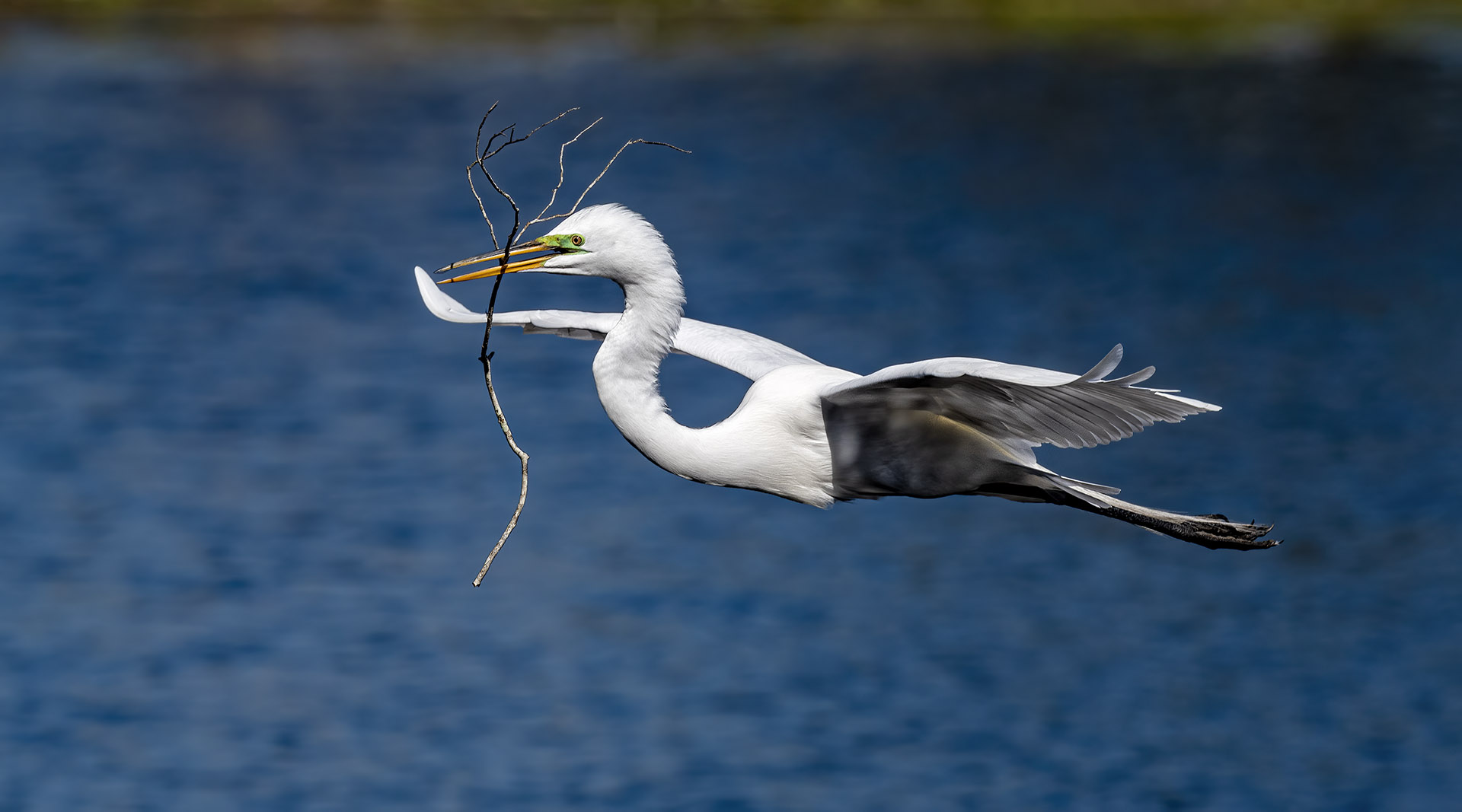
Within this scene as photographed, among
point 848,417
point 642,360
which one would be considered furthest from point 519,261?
point 848,417

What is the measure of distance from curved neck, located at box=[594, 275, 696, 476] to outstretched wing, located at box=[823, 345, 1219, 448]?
0.79 meters

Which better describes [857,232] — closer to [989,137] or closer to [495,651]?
[989,137]

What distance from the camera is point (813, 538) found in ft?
132

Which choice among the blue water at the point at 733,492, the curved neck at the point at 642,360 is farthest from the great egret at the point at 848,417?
the blue water at the point at 733,492

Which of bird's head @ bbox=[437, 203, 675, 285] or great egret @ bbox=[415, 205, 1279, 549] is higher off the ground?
bird's head @ bbox=[437, 203, 675, 285]

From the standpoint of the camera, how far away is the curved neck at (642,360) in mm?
7828

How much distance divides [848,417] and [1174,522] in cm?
174

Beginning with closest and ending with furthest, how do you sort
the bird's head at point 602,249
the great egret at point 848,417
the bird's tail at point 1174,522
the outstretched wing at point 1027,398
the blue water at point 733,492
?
the outstretched wing at point 1027,398
the great egret at point 848,417
the bird's head at point 602,249
the bird's tail at point 1174,522
the blue water at point 733,492

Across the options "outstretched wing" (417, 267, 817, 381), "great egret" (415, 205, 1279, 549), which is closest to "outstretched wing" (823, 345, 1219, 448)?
"great egret" (415, 205, 1279, 549)

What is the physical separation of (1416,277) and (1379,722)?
18210 mm

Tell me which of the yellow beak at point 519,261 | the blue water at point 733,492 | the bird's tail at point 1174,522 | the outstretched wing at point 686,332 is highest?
the blue water at point 733,492

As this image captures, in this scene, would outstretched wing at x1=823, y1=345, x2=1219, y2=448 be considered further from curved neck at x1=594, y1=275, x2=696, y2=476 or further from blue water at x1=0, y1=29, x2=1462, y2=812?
blue water at x1=0, y1=29, x2=1462, y2=812

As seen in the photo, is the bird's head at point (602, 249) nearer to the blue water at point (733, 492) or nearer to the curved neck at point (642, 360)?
the curved neck at point (642, 360)

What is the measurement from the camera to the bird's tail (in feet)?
27.5
